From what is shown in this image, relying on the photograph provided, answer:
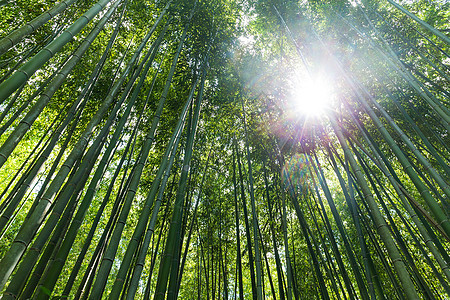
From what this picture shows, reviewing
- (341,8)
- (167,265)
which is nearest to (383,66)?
(341,8)

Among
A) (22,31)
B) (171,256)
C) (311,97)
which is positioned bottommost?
(171,256)

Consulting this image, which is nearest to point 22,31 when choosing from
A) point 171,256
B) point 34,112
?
point 34,112

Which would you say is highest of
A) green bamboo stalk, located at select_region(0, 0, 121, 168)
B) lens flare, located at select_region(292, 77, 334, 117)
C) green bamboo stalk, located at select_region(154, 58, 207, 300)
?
lens flare, located at select_region(292, 77, 334, 117)

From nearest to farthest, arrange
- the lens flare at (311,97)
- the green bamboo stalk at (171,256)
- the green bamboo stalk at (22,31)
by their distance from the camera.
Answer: the green bamboo stalk at (22,31) → the green bamboo stalk at (171,256) → the lens flare at (311,97)

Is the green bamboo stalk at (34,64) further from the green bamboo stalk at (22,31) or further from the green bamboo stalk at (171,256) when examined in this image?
the green bamboo stalk at (171,256)

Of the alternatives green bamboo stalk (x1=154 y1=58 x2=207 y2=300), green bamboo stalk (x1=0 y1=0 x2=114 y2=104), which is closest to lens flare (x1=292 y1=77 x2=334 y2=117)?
green bamboo stalk (x1=154 y1=58 x2=207 y2=300)

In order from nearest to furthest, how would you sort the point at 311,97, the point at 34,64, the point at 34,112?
Result: the point at 34,64, the point at 34,112, the point at 311,97

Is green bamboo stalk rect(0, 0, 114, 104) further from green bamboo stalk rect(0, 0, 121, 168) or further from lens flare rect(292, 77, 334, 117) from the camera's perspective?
lens flare rect(292, 77, 334, 117)

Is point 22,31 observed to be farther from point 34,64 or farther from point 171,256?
point 171,256

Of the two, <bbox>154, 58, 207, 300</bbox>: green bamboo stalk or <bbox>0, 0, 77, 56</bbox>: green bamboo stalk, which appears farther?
<bbox>154, 58, 207, 300</bbox>: green bamboo stalk

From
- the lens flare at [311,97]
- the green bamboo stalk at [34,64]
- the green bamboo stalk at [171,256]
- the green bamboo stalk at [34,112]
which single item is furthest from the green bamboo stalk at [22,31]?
the lens flare at [311,97]

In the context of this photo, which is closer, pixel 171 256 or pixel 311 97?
pixel 171 256

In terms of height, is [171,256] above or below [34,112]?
below

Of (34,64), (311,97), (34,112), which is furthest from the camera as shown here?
(311,97)
